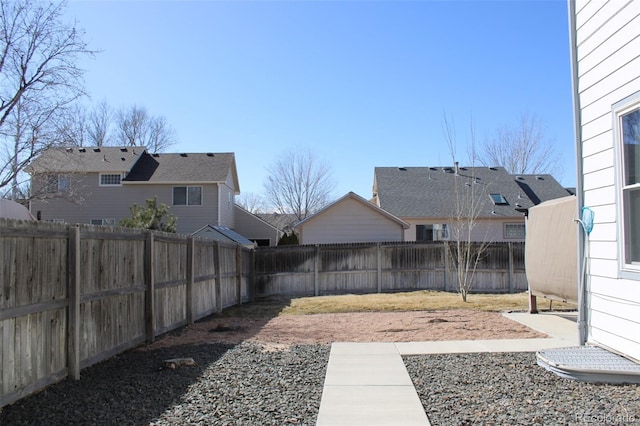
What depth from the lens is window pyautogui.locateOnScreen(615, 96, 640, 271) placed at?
5.24 metres

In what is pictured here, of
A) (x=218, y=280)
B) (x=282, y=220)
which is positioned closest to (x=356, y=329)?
(x=218, y=280)

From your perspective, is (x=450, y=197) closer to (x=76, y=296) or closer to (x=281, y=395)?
(x=281, y=395)

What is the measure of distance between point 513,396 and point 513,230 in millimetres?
21931

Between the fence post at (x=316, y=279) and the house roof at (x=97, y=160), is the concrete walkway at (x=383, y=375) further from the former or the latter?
the house roof at (x=97, y=160)

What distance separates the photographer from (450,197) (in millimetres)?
25625

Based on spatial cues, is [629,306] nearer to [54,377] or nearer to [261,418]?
[261,418]

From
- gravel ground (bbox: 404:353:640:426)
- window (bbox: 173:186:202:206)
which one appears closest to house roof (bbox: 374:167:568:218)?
window (bbox: 173:186:202:206)

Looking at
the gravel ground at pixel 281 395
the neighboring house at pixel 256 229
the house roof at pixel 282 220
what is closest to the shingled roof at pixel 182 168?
the neighboring house at pixel 256 229

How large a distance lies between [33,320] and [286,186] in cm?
3401

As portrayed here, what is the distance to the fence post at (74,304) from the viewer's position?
206 inches

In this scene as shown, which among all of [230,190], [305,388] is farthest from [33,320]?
[230,190]

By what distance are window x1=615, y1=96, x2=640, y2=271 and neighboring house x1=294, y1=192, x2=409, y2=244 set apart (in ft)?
52.3

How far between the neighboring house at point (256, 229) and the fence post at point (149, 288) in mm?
19895

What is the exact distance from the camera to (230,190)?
2777cm
